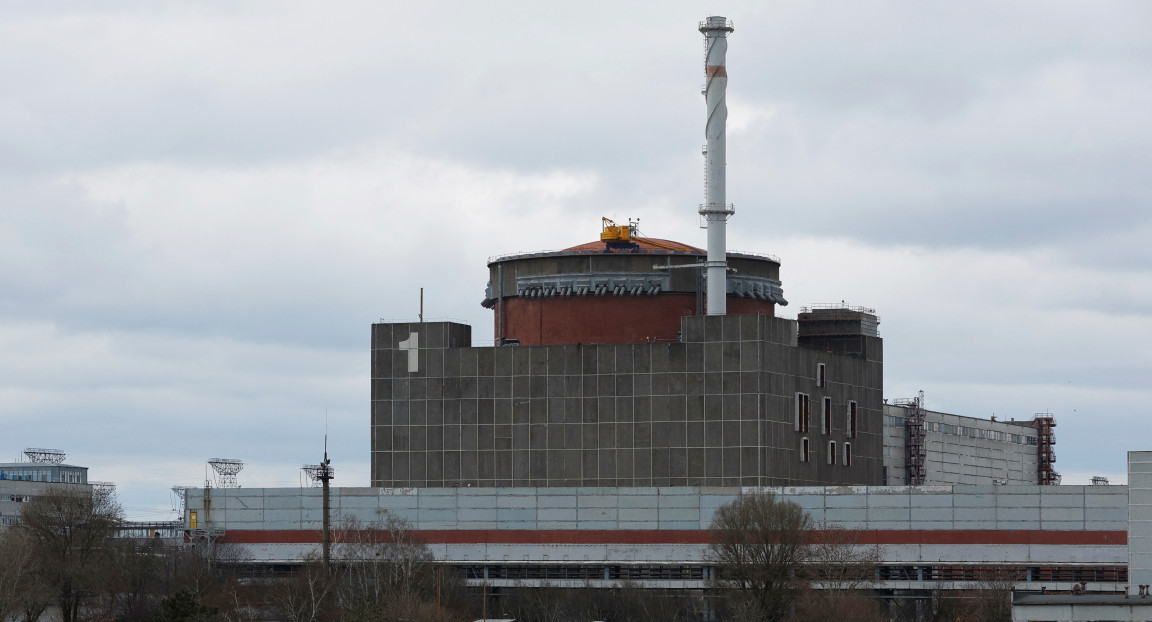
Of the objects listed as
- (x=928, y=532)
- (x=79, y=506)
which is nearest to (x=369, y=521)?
(x=79, y=506)

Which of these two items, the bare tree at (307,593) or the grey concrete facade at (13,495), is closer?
the bare tree at (307,593)

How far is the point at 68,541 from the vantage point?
116312mm

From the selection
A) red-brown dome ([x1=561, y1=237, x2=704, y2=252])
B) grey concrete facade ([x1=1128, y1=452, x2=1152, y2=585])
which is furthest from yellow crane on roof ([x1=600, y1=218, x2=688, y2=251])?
grey concrete facade ([x1=1128, y1=452, x2=1152, y2=585])

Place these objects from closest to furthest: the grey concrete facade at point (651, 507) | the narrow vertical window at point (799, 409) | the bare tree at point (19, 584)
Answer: the bare tree at point (19, 584), the grey concrete facade at point (651, 507), the narrow vertical window at point (799, 409)

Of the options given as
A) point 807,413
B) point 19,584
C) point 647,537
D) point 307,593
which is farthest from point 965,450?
point 19,584

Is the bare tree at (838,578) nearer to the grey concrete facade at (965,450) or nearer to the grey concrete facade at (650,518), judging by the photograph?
the grey concrete facade at (650,518)

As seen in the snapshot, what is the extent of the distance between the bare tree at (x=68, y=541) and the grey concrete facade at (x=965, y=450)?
61353 millimetres

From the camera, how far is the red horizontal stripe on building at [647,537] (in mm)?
106812

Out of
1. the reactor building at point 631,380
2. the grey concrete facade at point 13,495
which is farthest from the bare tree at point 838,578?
the grey concrete facade at point 13,495

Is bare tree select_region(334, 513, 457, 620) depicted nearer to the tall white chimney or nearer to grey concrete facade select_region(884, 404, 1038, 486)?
the tall white chimney

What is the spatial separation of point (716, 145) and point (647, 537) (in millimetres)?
26236

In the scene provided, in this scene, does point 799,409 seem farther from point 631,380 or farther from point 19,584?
point 19,584

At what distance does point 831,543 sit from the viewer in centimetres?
10644

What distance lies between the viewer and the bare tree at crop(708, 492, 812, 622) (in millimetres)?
99250
